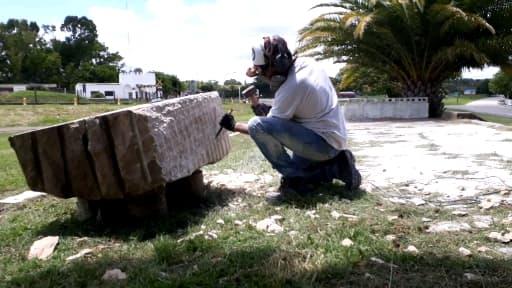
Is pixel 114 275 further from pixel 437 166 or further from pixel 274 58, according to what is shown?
pixel 437 166

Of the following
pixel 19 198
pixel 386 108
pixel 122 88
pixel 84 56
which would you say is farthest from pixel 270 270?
pixel 84 56

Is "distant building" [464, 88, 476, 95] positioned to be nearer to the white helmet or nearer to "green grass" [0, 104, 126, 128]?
"green grass" [0, 104, 126, 128]

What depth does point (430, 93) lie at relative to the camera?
15.0 m

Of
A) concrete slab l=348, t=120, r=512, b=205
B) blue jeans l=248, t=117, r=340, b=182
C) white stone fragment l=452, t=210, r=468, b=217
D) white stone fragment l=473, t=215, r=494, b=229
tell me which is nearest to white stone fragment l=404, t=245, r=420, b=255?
white stone fragment l=473, t=215, r=494, b=229

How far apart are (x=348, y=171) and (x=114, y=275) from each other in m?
1.92

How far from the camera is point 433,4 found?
12.9 metres

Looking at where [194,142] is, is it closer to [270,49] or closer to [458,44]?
[270,49]

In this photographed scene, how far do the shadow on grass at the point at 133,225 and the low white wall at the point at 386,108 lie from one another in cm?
1192

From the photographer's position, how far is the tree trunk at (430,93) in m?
14.8

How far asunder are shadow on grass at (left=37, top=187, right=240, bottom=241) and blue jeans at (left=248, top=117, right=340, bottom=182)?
1.61 feet

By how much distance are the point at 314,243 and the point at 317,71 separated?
1.37 metres

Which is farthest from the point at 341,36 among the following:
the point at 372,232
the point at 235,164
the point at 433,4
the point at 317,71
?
the point at 372,232

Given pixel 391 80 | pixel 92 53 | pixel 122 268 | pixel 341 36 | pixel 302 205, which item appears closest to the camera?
pixel 122 268

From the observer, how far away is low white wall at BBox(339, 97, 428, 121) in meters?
14.4
